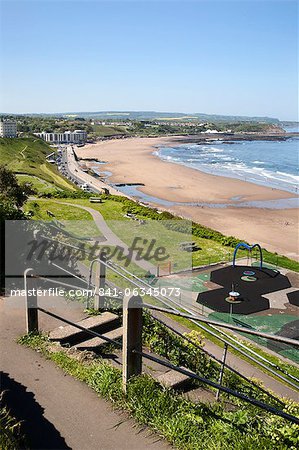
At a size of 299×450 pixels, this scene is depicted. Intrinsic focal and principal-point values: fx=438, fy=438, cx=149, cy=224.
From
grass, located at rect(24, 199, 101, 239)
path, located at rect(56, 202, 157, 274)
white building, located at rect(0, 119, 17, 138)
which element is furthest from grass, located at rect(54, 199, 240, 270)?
white building, located at rect(0, 119, 17, 138)

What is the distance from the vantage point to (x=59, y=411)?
4398mm

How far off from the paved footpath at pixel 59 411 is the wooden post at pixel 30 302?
1.36 ft

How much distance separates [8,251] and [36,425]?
5.52 metres

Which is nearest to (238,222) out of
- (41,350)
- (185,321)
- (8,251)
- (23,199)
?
(23,199)

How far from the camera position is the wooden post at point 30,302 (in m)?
5.93

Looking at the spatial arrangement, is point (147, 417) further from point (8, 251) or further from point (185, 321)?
point (185, 321)

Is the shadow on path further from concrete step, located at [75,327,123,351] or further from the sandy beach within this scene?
the sandy beach

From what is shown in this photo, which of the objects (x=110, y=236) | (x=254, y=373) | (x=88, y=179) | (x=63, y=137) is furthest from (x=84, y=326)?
(x=63, y=137)

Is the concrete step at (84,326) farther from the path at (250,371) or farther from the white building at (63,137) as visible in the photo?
the white building at (63,137)

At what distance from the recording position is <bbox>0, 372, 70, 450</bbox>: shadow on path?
3.94 m

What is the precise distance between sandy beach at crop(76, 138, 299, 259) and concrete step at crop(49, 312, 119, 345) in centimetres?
2598

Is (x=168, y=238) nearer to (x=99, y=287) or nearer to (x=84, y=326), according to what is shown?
(x=99, y=287)

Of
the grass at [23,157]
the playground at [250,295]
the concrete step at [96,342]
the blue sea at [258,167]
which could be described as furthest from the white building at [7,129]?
the concrete step at [96,342]

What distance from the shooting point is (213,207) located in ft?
155
